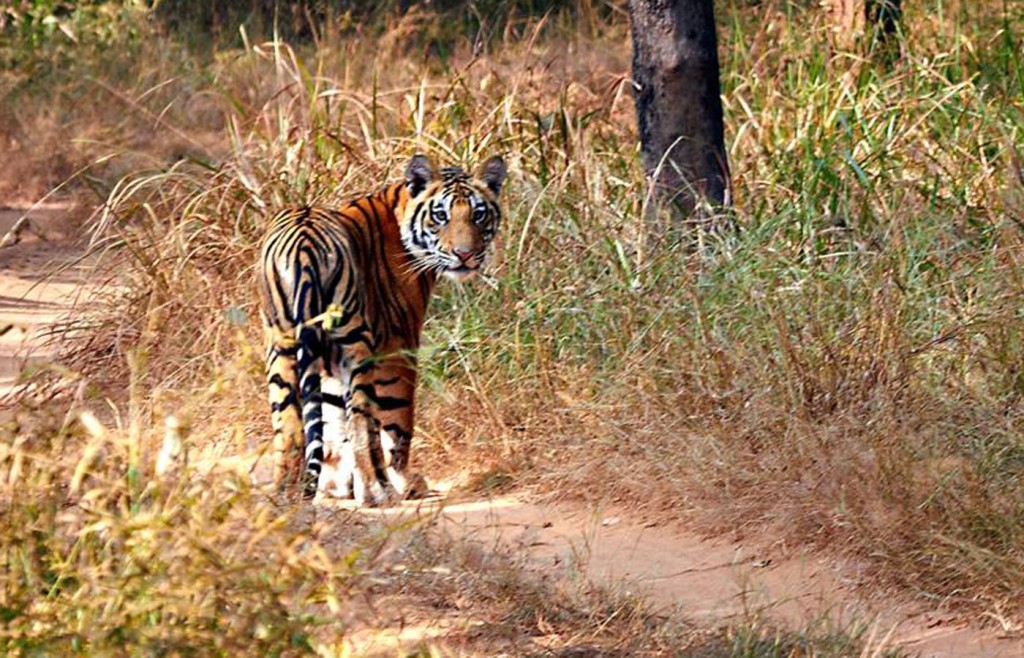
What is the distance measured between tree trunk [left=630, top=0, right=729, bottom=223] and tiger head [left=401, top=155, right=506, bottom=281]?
61.1 inches

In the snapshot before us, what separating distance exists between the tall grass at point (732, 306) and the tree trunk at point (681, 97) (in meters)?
0.22

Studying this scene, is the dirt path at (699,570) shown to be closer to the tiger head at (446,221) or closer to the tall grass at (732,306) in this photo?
the tall grass at (732,306)

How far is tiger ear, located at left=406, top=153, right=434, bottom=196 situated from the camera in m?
6.16

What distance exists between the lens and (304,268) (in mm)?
5844

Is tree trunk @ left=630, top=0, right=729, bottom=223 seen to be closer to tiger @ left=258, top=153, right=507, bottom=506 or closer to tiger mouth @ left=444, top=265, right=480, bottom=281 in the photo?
tiger @ left=258, top=153, right=507, bottom=506

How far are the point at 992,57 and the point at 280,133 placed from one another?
159 inches

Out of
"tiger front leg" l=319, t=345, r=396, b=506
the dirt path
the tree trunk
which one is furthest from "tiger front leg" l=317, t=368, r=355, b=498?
the tree trunk

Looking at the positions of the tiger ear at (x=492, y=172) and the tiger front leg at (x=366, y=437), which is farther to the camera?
the tiger ear at (x=492, y=172)

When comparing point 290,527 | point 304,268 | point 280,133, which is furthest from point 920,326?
point 280,133

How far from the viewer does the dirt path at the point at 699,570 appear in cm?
475

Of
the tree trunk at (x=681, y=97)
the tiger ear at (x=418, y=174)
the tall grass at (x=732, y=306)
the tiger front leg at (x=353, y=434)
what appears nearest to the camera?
the tall grass at (x=732, y=306)

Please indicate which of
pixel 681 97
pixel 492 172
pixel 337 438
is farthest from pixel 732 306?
pixel 681 97

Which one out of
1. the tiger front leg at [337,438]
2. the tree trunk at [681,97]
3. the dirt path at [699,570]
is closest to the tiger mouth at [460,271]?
the tiger front leg at [337,438]

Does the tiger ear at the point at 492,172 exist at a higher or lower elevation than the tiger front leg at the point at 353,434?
higher
